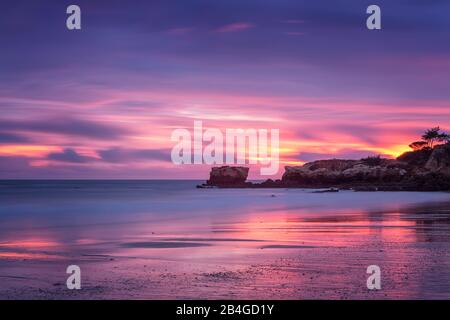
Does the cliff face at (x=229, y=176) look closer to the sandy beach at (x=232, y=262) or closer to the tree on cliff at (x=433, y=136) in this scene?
the tree on cliff at (x=433, y=136)

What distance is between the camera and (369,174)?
378 feet

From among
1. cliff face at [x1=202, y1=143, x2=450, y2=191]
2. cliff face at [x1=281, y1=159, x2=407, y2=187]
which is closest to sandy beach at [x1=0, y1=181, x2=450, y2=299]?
cliff face at [x1=202, y1=143, x2=450, y2=191]

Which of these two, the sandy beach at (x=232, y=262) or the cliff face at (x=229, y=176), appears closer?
the sandy beach at (x=232, y=262)

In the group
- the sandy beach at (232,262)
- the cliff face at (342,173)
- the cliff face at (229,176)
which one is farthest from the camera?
the cliff face at (229,176)

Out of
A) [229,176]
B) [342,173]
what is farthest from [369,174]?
[229,176]

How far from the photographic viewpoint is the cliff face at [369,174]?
9604 cm

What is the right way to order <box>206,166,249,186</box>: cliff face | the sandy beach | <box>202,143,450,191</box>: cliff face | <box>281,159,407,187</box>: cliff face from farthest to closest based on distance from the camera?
<box>206,166,249,186</box>: cliff face, <box>281,159,407,187</box>: cliff face, <box>202,143,450,191</box>: cliff face, the sandy beach

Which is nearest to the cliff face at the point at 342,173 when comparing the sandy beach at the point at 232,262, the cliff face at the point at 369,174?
the cliff face at the point at 369,174

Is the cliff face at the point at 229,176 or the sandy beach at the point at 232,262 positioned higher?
the cliff face at the point at 229,176

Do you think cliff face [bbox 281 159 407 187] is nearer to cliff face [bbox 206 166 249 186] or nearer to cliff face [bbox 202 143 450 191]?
cliff face [bbox 202 143 450 191]

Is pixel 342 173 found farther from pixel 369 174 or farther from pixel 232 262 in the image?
pixel 232 262

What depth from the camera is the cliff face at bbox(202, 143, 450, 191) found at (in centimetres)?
9604

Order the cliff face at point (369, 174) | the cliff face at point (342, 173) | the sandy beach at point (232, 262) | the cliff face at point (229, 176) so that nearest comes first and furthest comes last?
Result: 1. the sandy beach at point (232, 262)
2. the cliff face at point (369, 174)
3. the cliff face at point (342, 173)
4. the cliff face at point (229, 176)
